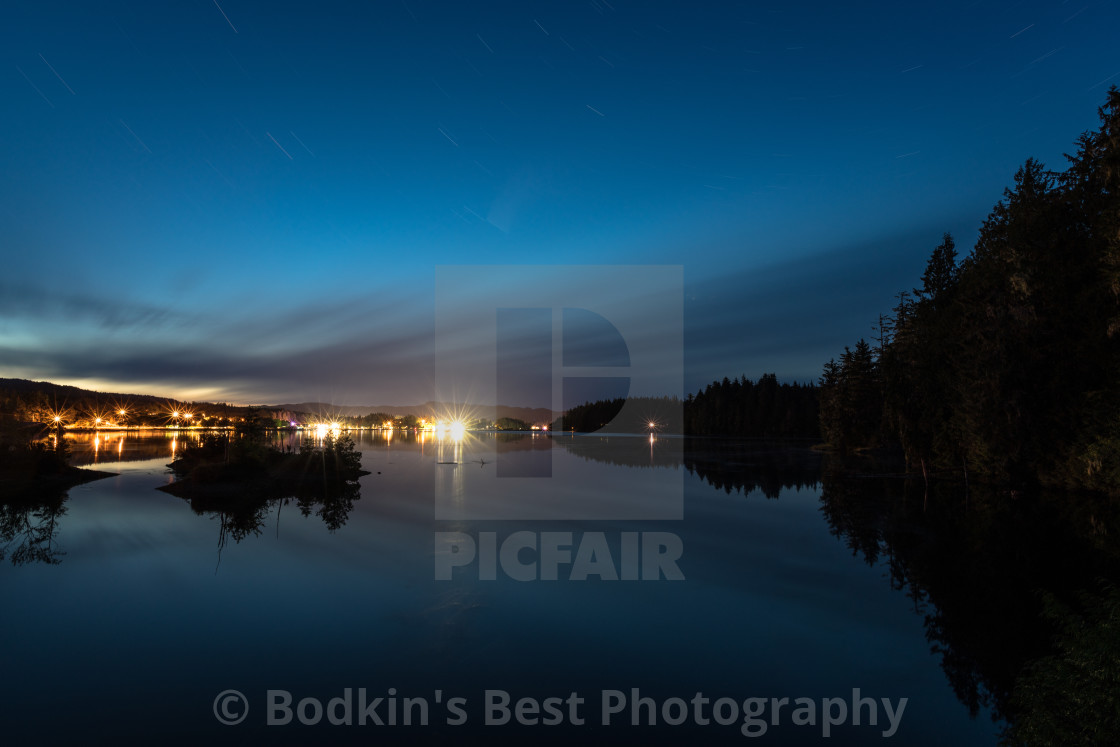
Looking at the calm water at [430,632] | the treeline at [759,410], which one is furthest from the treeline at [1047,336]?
the treeline at [759,410]

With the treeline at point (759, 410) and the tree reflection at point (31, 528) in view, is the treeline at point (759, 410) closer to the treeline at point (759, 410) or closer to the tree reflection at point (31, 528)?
the treeline at point (759, 410)

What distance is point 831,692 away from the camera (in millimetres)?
9383

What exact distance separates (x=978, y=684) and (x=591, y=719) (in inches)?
290

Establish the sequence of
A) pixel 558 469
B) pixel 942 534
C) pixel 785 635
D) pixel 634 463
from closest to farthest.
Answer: pixel 785 635 < pixel 942 534 < pixel 558 469 < pixel 634 463

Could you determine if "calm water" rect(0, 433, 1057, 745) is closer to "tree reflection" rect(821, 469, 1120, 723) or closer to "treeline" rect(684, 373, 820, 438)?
"tree reflection" rect(821, 469, 1120, 723)

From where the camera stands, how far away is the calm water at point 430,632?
8641 mm

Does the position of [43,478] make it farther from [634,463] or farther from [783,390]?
[783,390]

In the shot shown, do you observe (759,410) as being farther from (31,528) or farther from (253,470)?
(31,528)

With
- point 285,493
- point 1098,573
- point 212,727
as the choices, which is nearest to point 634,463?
point 285,493

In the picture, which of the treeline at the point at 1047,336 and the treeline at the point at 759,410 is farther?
the treeline at the point at 759,410

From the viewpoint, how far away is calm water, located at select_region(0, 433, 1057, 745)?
864 cm

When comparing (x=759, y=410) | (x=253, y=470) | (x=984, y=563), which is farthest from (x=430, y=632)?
(x=759, y=410)

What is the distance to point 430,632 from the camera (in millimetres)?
11977

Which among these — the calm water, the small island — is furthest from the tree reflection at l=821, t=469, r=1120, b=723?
the small island
